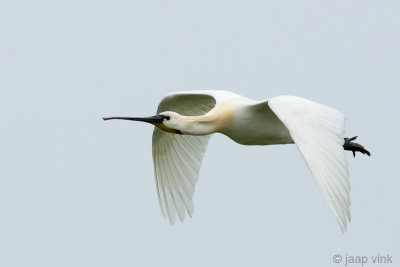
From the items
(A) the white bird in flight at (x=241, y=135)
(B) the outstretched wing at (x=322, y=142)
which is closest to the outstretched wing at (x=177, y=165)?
(A) the white bird in flight at (x=241, y=135)

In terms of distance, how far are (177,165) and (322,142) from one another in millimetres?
5033

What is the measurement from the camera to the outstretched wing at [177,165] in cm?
1794

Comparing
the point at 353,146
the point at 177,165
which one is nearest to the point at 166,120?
Answer: the point at 177,165

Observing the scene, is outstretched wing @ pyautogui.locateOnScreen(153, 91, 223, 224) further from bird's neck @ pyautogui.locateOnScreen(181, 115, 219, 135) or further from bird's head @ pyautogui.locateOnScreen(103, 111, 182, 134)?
bird's head @ pyautogui.locateOnScreen(103, 111, 182, 134)

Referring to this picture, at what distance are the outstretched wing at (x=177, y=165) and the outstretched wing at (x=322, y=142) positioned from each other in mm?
3604

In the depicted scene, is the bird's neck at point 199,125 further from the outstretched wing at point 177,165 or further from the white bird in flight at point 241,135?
the outstretched wing at point 177,165

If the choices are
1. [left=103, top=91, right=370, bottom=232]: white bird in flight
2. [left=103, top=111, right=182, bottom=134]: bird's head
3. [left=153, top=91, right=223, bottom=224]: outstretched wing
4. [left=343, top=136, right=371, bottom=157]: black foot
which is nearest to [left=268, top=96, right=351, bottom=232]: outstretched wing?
[left=103, top=91, right=370, bottom=232]: white bird in flight

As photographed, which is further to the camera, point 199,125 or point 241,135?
point 241,135

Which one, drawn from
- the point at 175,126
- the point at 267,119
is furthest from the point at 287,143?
the point at 175,126

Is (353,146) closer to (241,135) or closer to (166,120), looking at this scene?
(241,135)

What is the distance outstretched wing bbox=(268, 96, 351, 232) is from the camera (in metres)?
12.4

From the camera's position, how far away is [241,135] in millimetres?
15969

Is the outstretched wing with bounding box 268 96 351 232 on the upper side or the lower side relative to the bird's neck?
lower

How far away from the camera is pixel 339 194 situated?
12500 millimetres
